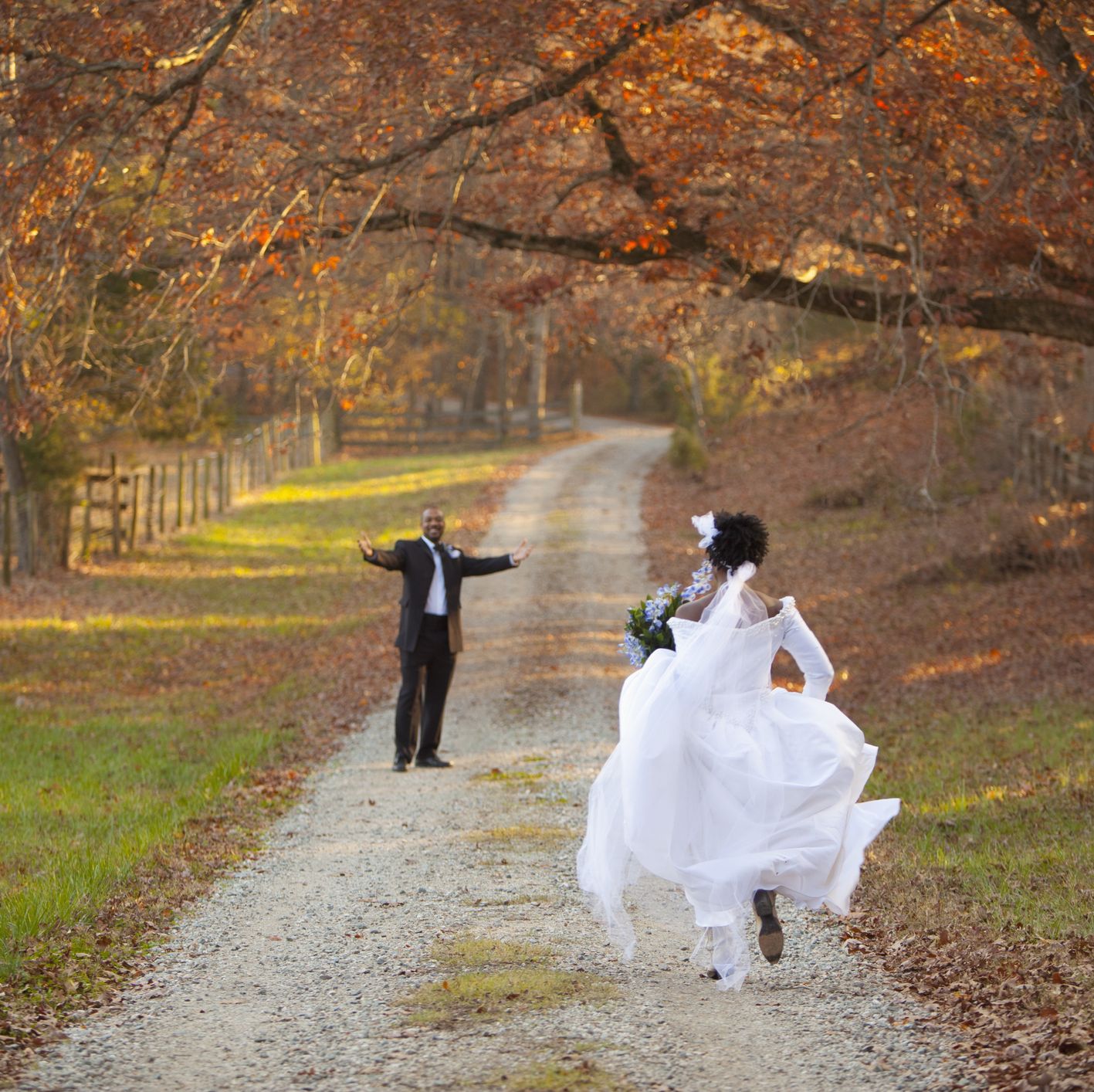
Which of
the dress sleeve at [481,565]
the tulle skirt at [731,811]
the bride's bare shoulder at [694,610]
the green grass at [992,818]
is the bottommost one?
the green grass at [992,818]

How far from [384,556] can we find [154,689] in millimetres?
5860

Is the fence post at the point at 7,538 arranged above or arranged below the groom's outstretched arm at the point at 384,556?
below

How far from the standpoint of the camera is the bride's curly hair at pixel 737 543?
22.2 ft

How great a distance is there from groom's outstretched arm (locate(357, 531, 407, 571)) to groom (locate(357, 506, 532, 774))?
0.04ft

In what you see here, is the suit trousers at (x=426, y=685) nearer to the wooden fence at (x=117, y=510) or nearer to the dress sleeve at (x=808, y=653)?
the dress sleeve at (x=808, y=653)

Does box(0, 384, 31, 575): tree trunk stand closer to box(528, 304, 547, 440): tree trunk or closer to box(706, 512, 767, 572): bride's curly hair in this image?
box(706, 512, 767, 572): bride's curly hair

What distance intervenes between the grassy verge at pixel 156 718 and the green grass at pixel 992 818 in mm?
4276

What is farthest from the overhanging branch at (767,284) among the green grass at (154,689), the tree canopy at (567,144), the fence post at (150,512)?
the fence post at (150,512)

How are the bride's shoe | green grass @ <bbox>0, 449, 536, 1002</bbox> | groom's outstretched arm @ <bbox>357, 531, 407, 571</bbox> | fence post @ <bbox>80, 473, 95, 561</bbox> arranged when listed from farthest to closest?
fence post @ <bbox>80, 473, 95, 561</bbox>
groom's outstretched arm @ <bbox>357, 531, 407, 571</bbox>
green grass @ <bbox>0, 449, 536, 1002</bbox>
the bride's shoe

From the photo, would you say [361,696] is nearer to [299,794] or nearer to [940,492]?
[299,794]

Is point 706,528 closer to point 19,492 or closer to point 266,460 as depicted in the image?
point 19,492

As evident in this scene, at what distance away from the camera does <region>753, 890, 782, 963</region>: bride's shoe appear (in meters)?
6.15

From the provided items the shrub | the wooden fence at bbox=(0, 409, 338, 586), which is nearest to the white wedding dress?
the wooden fence at bbox=(0, 409, 338, 586)

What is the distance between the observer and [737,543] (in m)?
6.75
